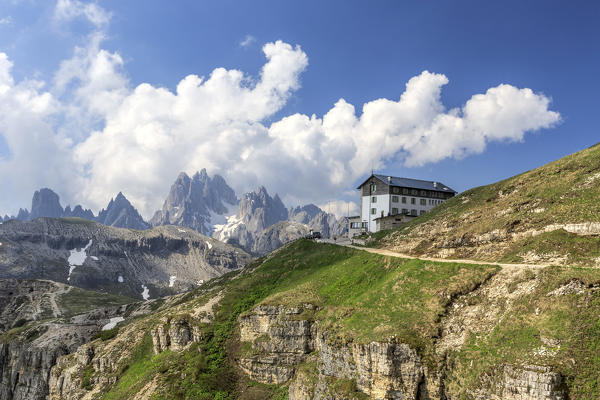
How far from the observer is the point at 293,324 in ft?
186

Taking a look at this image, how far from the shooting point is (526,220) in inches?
2112

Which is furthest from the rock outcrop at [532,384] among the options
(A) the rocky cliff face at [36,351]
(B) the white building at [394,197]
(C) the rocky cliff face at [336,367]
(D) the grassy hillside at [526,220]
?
(A) the rocky cliff face at [36,351]

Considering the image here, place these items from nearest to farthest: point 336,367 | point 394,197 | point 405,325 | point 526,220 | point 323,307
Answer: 1. point 405,325
2. point 336,367
3. point 526,220
4. point 323,307
5. point 394,197

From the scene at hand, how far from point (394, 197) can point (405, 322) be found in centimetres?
6796

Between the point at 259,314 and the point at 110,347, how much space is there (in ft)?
182

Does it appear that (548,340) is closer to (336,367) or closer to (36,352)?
(336,367)

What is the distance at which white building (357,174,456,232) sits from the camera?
106250mm

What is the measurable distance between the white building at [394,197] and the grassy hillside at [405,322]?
31.4 metres

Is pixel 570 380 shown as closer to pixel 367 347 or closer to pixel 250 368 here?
pixel 367 347

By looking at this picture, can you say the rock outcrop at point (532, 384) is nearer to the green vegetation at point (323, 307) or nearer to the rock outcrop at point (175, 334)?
the green vegetation at point (323, 307)

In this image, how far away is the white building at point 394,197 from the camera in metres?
106

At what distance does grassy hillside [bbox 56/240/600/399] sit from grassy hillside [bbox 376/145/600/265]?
8357mm

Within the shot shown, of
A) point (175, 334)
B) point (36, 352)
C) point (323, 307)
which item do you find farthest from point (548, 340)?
point (36, 352)

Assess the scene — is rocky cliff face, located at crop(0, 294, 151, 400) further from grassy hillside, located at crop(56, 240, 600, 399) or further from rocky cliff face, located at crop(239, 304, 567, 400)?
rocky cliff face, located at crop(239, 304, 567, 400)
